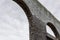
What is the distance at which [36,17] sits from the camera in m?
8.98

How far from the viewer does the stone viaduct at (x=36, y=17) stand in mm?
8555

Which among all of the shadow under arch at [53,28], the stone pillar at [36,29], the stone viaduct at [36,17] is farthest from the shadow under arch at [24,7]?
the shadow under arch at [53,28]

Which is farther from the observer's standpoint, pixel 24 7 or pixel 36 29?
pixel 36 29

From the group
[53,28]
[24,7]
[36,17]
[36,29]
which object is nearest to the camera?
[24,7]

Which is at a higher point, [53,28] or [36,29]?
[53,28]

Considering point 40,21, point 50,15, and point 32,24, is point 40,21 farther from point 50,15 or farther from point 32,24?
point 50,15

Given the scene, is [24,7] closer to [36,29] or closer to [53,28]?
[36,29]

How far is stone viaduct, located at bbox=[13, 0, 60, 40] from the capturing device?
8.55 metres

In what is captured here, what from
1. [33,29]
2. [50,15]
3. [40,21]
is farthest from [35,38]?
[50,15]

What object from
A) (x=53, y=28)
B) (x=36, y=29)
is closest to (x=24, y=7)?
(x=36, y=29)

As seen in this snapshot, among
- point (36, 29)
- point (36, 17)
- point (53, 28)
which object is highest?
point (53, 28)

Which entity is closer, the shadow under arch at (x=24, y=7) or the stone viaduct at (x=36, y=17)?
the shadow under arch at (x=24, y=7)

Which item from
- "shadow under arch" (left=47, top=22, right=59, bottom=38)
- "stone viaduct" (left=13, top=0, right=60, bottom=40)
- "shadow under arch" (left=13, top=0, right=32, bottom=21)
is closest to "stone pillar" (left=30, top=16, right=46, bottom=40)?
"stone viaduct" (left=13, top=0, right=60, bottom=40)

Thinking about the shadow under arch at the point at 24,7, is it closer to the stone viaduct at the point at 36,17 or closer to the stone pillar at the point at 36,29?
the stone viaduct at the point at 36,17
